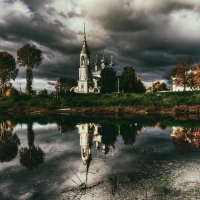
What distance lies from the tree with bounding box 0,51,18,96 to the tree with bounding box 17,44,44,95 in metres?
6.61

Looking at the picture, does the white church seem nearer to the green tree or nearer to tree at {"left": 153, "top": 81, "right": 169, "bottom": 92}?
the green tree

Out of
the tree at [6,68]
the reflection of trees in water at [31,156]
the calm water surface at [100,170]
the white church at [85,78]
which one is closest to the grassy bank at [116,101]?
the tree at [6,68]

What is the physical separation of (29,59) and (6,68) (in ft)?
32.1

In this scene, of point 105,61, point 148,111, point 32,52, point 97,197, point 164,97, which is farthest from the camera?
point 105,61

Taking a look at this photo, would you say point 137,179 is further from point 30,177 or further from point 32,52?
point 32,52

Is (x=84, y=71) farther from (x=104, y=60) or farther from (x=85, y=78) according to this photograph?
(x=104, y=60)

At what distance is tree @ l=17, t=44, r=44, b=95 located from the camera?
62.0 metres

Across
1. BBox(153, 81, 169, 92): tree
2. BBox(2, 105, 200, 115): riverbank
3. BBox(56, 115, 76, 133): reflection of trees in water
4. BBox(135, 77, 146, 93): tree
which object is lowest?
BBox(56, 115, 76, 133): reflection of trees in water

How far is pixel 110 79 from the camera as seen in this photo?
253 feet

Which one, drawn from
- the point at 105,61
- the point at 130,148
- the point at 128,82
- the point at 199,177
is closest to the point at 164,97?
the point at 128,82

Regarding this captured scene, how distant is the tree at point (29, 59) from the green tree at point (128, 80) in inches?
1072

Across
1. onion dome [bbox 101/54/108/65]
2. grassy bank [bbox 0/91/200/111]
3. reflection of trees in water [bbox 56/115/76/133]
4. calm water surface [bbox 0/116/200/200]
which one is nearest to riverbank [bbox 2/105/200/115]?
grassy bank [bbox 0/91/200/111]

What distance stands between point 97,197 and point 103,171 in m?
2.52

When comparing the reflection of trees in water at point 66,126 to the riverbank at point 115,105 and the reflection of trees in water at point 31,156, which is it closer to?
the reflection of trees in water at point 31,156
